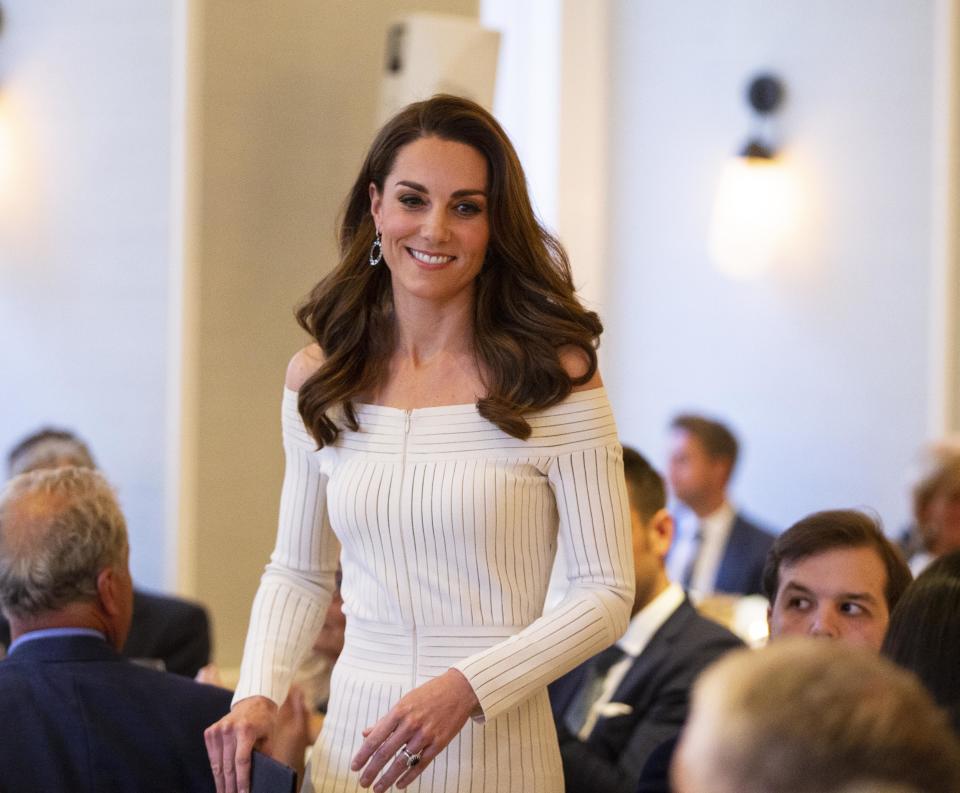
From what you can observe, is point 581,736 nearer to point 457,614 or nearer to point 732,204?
point 457,614

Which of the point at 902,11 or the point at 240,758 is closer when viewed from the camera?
the point at 240,758

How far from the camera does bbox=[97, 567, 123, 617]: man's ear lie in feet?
7.74

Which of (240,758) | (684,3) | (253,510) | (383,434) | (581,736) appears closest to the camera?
(240,758)

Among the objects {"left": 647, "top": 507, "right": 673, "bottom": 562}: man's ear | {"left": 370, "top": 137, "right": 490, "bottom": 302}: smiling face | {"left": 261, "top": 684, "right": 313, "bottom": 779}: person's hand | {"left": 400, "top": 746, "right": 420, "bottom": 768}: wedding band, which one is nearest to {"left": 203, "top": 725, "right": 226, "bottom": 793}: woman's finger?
{"left": 400, "top": 746, "right": 420, "bottom": 768}: wedding band

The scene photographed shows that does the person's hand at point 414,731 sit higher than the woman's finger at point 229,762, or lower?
higher

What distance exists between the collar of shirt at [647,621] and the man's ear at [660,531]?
134mm

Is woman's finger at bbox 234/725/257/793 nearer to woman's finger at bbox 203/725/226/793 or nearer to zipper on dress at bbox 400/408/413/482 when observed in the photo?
woman's finger at bbox 203/725/226/793

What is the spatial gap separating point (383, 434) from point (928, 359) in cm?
498

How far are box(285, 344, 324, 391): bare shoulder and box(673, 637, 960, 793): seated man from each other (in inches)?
48.3

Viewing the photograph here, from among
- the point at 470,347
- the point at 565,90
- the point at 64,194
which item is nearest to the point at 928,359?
the point at 565,90

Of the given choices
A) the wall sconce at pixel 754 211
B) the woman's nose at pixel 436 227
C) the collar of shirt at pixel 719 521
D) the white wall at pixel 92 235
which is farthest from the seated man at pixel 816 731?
the wall sconce at pixel 754 211

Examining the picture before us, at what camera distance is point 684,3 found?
711 cm

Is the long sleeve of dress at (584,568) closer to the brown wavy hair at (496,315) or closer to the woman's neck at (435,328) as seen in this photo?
the brown wavy hair at (496,315)

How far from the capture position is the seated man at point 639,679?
2734mm
